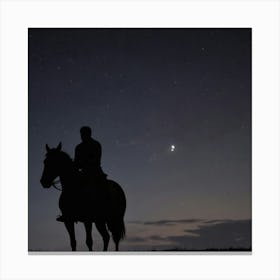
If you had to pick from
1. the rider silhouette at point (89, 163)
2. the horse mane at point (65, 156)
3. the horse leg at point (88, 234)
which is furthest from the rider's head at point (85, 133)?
the horse leg at point (88, 234)

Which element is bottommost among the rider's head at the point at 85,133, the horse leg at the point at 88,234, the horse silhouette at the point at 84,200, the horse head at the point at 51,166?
the horse leg at the point at 88,234

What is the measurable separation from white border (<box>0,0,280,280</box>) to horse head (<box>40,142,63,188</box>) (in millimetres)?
196

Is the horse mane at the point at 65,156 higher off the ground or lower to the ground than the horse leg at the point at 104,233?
higher

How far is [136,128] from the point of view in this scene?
6.61m

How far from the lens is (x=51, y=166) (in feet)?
19.9

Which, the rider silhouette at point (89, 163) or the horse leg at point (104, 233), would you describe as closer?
the rider silhouette at point (89, 163)
